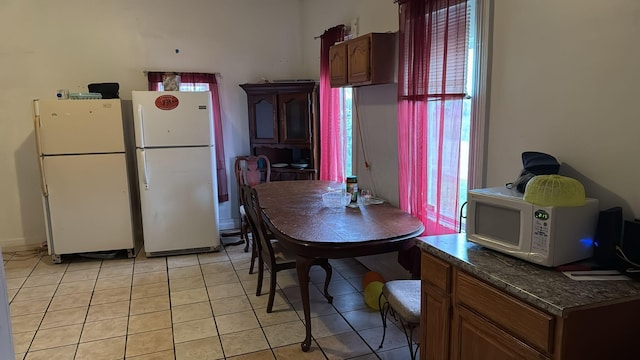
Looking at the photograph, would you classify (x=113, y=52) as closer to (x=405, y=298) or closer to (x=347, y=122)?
(x=347, y=122)

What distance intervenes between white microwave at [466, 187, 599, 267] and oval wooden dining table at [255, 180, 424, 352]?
30.5 inches

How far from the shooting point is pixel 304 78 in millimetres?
5359

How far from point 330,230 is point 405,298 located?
2.03 ft

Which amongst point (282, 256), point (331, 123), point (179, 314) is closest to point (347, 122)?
point (331, 123)

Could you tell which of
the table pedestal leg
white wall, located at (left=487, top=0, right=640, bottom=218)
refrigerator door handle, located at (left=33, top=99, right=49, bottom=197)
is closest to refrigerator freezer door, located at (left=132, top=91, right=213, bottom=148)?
refrigerator door handle, located at (left=33, top=99, right=49, bottom=197)

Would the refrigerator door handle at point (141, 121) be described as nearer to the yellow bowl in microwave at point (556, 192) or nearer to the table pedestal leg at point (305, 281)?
the table pedestal leg at point (305, 281)

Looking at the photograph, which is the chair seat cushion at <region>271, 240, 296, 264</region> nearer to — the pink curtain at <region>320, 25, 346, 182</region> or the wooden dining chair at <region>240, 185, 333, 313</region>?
the wooden dining chair at <region>240, 185, 333, 313</region>

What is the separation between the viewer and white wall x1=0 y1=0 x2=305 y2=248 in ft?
14.7

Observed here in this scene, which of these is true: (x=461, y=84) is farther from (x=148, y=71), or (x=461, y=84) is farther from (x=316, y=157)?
(x=148, y=71)

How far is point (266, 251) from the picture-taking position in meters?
3.20

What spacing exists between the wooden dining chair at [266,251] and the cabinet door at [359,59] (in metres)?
1.16

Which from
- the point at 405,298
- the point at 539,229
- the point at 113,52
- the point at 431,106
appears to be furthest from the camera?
the point at 113,52

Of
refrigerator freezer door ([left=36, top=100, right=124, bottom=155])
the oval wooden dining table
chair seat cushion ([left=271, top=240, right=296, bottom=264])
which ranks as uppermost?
refrigerator freezer door ([left=36, top=100, right=124, bottom=155])

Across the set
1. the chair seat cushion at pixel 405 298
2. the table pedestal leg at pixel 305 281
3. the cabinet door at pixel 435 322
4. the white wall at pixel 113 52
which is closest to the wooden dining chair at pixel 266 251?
the table pedestal leg at pixel 305 281
